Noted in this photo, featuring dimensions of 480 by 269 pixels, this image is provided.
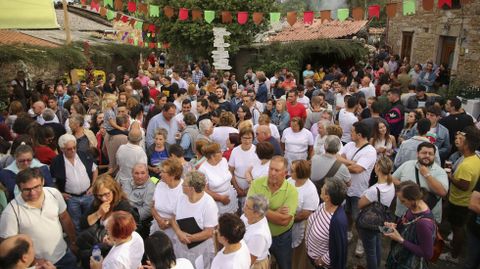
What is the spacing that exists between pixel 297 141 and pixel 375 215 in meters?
2.01

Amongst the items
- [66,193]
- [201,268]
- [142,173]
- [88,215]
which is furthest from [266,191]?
[66,193]

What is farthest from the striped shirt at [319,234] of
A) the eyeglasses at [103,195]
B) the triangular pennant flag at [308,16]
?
the triangular pennant flag at [308,16]

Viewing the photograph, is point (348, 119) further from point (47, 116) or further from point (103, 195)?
point (47, 116)

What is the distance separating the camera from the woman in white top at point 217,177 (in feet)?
14.4

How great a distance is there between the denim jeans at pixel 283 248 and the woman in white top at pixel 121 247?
4.92 ft

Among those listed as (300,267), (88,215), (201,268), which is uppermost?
(88,215)

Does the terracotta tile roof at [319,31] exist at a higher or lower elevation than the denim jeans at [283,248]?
higher

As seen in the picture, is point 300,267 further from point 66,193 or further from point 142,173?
point 66,193

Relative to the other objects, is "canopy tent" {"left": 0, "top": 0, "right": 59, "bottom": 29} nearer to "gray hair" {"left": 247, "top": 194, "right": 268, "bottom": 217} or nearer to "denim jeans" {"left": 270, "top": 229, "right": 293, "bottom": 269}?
"denim jeans" {"left": 270, "top": 229, "right": 293, "bottom": 269}

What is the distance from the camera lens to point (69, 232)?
12.6ft

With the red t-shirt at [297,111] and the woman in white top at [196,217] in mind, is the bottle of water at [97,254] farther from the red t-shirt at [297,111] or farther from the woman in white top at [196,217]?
the red t-shirt at [297,111]

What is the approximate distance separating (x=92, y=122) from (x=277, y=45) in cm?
1217

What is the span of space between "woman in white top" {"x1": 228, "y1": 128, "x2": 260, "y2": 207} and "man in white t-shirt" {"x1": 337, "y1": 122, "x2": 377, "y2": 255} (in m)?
1.07

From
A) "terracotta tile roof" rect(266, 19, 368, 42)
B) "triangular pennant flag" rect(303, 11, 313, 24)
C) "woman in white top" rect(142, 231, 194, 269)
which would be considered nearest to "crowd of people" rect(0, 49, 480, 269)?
"woman in white top" rect(142, 231, 194, 269)
